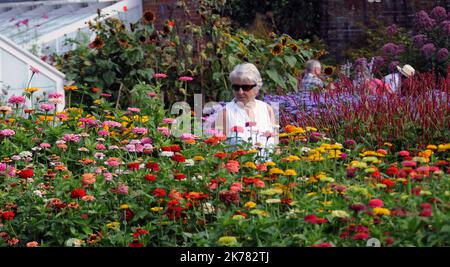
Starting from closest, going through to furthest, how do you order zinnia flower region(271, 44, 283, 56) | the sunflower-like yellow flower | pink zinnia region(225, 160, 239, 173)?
the sunflower-like yellow flower < pink zinnia region(225, 160, 239, 173) < zinnia flower region(271, 44, 283, 56)

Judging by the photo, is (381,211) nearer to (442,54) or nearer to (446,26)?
(442,54)

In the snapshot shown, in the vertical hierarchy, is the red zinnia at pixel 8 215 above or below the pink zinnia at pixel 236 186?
below

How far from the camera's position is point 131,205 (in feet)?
18.1

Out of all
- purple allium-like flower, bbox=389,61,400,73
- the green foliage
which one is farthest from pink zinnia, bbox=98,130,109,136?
purple allium-like flower, bbox=389,61,400,73

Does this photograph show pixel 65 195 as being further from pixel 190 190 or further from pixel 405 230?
pixel 405 230

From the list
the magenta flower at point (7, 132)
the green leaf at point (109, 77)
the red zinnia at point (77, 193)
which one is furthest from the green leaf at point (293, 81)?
the red zinnia at point (77, 193)

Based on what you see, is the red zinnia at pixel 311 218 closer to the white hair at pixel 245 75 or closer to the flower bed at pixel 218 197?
the flower bed at pixel 218 197

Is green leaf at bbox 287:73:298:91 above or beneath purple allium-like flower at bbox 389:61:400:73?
beneath

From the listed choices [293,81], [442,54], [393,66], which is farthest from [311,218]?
[442,54]

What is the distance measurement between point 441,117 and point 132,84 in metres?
3.97

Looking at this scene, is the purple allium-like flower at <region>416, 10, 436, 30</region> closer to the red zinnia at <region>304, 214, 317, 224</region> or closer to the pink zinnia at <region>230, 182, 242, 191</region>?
the pink zinnia at <region>230, 182, 242, 191</region>

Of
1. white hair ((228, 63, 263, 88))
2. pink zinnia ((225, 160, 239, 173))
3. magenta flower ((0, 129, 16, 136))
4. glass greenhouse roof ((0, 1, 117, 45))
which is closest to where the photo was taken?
pink zinnia ((225, 160, 239, 173))
